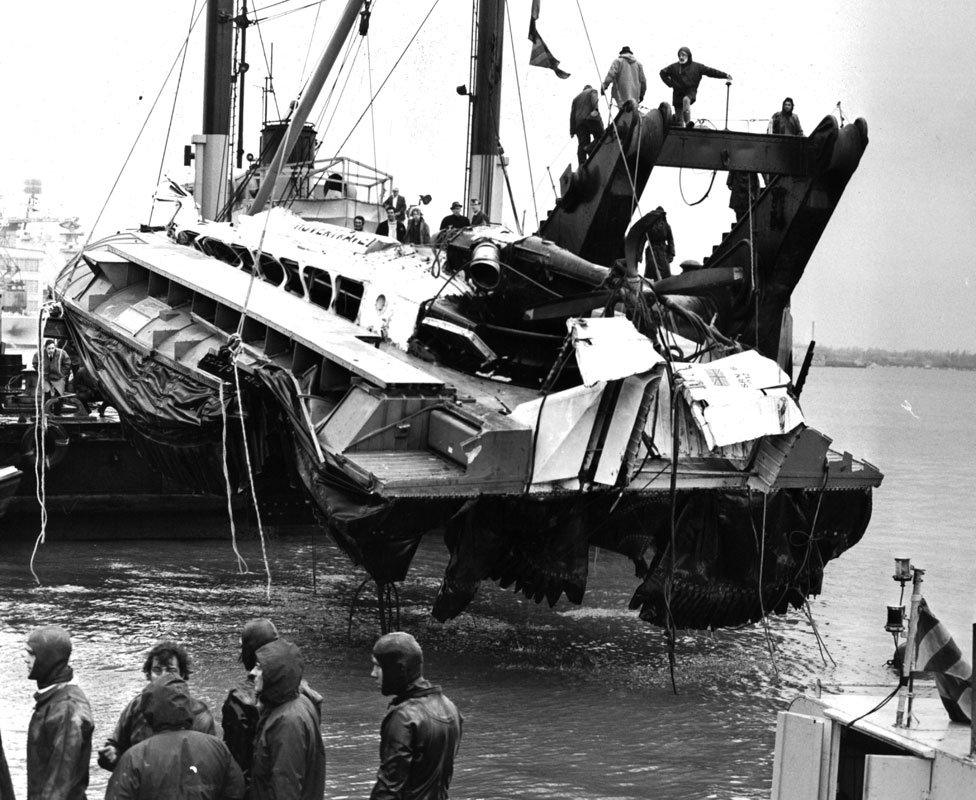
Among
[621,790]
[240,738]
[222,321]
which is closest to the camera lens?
[240,738]

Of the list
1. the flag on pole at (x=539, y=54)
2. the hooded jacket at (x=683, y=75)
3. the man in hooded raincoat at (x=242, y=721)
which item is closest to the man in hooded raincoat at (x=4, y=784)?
the man in hooded raincoat at (x=242, y=721)

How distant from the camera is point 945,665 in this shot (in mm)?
5207

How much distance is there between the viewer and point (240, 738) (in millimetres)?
6254

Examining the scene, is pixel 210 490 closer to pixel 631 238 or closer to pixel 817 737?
pixel 631 238

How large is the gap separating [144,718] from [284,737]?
593 millimetres

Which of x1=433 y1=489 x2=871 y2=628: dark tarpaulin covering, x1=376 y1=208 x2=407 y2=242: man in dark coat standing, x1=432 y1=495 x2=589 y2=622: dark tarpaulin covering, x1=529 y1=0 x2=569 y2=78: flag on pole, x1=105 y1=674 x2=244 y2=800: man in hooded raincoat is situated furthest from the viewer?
x1=529 y1=0 x2=569 y2=78: flag on pole

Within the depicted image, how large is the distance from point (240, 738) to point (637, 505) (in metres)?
5.99

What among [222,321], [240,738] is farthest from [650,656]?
[240,738]

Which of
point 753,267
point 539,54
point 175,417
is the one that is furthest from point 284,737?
point 539,54

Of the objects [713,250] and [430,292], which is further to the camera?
[713,250]

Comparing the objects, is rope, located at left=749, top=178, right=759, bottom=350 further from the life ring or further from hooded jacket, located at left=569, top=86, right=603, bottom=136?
the life ring

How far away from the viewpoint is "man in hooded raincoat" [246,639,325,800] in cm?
578

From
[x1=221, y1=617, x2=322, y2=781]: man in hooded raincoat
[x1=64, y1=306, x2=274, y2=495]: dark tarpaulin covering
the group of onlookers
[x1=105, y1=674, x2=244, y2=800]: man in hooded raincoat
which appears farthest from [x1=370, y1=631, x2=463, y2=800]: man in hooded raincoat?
[x1=64, y1=306, x2=274, y2=495]: dark tarpaulin covering

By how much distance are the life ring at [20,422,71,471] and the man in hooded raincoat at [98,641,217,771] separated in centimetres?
1258
